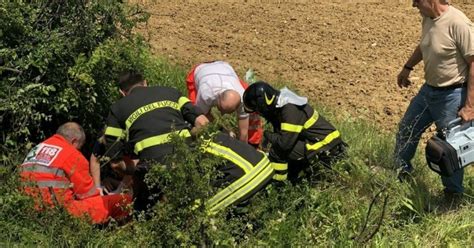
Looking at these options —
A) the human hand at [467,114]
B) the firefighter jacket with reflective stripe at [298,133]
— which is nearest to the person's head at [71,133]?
the firefighter jacket with reflective stripe at [298,133]

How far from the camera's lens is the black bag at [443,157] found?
4.25 meters

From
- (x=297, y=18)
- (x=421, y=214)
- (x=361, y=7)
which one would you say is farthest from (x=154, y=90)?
(x=361, y=7)

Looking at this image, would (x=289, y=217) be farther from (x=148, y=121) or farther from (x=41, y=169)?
(x=41, y=169)

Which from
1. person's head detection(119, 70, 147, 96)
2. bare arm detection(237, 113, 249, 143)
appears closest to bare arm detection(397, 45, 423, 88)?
bare arm detection(237, 113, 249, 143)

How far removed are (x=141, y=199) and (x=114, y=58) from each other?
1.28 m

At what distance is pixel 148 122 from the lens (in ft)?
14.7

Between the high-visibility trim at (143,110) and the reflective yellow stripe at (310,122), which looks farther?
the reflective yellow stripe at (310,122)

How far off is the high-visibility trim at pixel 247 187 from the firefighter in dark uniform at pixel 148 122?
0.54 m

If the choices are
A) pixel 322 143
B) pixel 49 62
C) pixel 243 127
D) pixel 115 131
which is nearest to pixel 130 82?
pixel 115 131

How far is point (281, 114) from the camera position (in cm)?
496

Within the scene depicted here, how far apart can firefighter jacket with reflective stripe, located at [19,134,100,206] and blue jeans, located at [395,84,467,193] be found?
257 centimetres

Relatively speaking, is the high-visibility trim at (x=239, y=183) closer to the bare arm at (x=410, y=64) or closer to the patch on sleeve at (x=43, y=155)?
the patch on sleeve at (x=43, y=155)

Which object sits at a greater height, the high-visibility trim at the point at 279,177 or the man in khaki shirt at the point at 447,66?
the man in khaki shirt at the point at 447,66

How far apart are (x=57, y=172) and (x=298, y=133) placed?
1.96 meters
